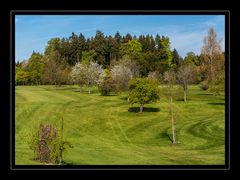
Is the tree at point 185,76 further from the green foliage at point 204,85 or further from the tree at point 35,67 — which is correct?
the tree at point 35,67

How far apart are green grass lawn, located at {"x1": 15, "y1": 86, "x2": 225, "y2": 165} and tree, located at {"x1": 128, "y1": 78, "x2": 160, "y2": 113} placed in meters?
0.12

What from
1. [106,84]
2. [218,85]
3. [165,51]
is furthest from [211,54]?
[106,84]

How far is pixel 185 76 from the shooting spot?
659 cm

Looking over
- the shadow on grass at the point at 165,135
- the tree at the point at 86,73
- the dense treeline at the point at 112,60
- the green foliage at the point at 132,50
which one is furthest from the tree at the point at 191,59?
the tree at the point at 86,73

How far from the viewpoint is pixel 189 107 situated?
6613 mm

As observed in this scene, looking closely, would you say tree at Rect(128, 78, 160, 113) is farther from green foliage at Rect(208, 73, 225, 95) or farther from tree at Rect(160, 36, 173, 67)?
green foliage at Rect(208, 73, 225, 95)

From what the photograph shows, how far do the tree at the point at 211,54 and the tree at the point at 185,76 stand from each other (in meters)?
0.23

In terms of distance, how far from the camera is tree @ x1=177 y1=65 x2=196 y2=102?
21.5 ft

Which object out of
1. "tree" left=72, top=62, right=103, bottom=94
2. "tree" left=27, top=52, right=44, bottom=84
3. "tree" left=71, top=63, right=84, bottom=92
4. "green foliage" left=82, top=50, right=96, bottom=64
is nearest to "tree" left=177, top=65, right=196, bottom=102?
"tree" left=72, top=62, right=103, bottom=94

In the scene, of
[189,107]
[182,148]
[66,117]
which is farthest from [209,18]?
[66,117]

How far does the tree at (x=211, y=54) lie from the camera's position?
6.20 meters

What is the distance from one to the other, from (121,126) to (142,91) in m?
0.69
